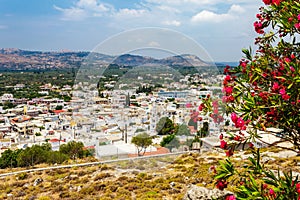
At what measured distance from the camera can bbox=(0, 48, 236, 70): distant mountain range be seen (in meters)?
6.04

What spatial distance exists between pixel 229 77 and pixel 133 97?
4.30 metres

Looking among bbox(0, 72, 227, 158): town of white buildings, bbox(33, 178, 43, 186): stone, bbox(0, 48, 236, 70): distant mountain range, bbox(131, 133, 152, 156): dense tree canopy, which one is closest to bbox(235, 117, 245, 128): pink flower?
bbox(0, 48, 236, 70): distant mountain range

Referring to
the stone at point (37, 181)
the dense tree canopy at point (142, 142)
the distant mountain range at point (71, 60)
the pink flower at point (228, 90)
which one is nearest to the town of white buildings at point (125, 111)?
the dense tree canopy at point (142, 142)

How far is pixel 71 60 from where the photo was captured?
155 ft

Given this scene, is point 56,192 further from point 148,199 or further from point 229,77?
point 229,77

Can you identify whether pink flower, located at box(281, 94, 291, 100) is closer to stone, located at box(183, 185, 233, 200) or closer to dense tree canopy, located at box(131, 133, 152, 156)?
stone, located at box(183, 185, 233, 200)

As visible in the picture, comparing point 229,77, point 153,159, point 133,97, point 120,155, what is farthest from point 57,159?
point 229,77

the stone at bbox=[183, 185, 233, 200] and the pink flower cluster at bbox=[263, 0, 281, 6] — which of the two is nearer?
the pink flower cluster at bbox=[263, 0, 281, 6]

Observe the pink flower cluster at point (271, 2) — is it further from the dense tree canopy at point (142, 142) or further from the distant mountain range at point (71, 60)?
the dense tree canopy at point (142, 142)

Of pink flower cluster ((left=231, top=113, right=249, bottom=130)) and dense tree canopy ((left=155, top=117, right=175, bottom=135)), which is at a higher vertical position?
pink flower cluster ((left=231, top=113, right=249, bottom=130))

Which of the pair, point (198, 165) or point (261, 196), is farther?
point (198, 165)

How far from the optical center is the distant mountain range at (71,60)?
604 cm

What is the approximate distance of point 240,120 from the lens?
4.65 feet

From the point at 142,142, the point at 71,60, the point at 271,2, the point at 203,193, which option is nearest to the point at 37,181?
the point at 142,142
